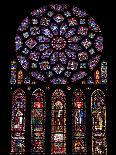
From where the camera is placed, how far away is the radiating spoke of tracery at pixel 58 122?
16.6 m

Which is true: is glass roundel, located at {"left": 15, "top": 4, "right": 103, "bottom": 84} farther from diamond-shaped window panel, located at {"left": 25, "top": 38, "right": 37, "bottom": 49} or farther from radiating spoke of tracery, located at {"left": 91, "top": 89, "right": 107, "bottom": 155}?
radiating spoke of tracery, located at {"left": 91, "top": 89, "right": 107, "bottom": 155}

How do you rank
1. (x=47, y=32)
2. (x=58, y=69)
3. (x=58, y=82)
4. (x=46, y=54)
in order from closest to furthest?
(x=58, y=82), (x=58, y=69), (x=46, y=54), (x=47, y=32)

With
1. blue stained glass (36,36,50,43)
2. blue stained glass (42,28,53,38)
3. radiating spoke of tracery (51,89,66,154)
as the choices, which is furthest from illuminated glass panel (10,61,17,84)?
blue stained glass (42,28,53,38)

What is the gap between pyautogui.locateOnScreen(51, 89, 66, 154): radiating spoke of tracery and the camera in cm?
1661

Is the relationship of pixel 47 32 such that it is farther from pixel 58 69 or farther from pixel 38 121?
pixel 38 121

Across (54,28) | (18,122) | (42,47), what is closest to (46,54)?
(42,47)

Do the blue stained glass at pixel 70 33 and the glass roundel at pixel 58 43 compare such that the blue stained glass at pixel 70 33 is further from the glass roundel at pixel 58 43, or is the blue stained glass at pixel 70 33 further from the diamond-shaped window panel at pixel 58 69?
the diamond-shaped window panel at pixel 58 69

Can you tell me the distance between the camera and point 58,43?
1756cm

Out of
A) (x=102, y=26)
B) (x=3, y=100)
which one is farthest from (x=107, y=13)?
(x=3, y=100)

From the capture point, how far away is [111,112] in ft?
54.4

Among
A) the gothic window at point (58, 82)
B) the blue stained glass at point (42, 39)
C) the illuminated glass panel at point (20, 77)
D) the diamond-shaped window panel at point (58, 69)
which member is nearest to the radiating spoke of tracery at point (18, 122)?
the gothic window at point (58, 82)

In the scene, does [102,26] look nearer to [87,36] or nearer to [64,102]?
[87,36]

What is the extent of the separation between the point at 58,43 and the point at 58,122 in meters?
2.01

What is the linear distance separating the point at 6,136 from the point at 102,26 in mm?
3578
